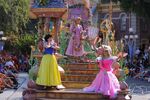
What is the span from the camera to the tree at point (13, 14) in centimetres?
3975

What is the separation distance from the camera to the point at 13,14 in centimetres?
4062

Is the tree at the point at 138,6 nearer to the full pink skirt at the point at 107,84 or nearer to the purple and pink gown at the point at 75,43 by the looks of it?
the purple and pink gown at the point at 75,43

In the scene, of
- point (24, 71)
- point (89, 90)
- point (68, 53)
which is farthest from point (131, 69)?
point (89, 90)

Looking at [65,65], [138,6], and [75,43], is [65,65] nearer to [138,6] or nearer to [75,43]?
[75,43]

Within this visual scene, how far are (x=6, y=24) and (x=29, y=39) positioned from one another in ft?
26.7

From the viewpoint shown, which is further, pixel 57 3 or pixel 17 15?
pixel 17 15

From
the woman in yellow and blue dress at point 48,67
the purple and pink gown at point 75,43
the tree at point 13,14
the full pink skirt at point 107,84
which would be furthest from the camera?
the tree at point 13,14

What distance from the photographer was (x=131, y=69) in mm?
30938

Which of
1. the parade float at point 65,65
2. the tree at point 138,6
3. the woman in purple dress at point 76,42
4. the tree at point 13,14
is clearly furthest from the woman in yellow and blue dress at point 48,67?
the tree at point 13,14

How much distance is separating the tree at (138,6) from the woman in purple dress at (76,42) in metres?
17.6

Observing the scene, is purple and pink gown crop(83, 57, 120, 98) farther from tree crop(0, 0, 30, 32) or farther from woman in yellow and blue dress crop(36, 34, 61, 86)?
tree crop(0, 0, 30, 32)

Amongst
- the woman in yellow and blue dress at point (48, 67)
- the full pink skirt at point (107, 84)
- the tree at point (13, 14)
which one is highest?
the tree at point (13, 14)

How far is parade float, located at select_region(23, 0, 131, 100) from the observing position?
14492 millimetres

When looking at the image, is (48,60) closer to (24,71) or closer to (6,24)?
(24,71)
